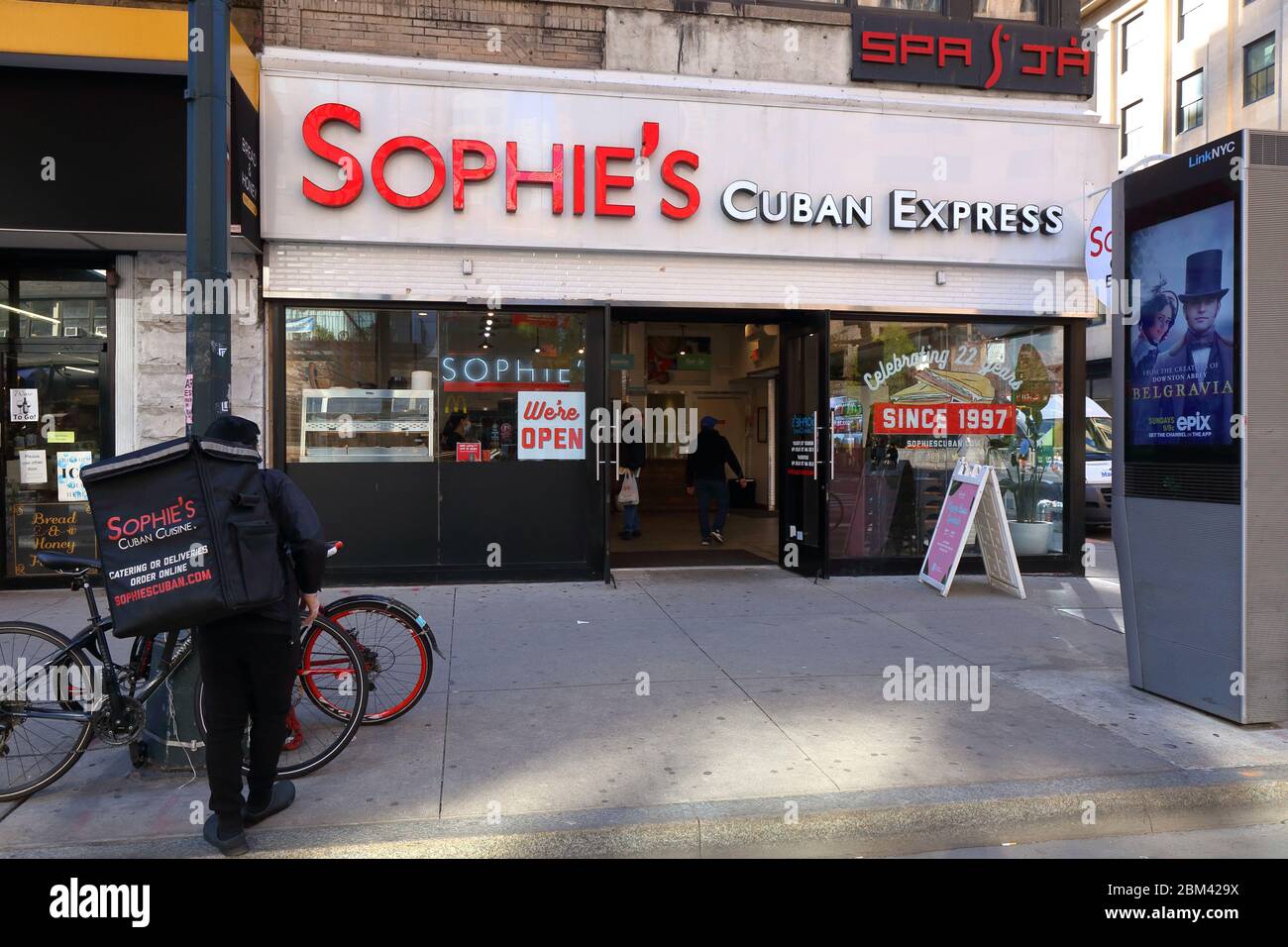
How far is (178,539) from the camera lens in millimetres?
3559

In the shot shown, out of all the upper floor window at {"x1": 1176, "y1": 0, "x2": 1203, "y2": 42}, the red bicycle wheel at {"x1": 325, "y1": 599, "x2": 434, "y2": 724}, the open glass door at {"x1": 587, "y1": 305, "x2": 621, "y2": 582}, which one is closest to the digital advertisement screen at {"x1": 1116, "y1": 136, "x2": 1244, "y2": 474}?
the red bicycle wheel at {"x1": 325, "y1": 599, "x2": 434, "y2": 724}

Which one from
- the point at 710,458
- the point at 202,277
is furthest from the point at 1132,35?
the point at 202,277

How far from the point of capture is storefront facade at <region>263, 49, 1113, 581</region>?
8.56 metres

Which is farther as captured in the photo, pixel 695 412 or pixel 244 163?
pixel 695 412

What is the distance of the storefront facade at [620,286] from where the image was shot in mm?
8562

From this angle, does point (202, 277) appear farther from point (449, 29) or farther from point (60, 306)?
point (449, 29)

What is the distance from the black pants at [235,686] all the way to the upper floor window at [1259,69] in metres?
33.0

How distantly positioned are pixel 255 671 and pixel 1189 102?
35.9 meters

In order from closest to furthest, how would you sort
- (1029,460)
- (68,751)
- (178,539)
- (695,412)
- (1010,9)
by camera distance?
(178,539), (68,751), (1010,9), (1029,460), (695,412)

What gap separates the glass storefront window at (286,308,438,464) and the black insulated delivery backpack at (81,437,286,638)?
5.29 m

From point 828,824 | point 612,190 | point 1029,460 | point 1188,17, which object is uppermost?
point 1188,17

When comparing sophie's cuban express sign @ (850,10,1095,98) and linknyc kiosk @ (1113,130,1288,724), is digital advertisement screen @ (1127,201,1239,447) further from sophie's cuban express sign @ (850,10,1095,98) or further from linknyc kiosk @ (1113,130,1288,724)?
sophie's cuban express sign @ (850,10,1095,98)

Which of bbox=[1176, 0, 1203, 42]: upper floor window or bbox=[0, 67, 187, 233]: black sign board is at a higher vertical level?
bbox=[1176, 0, 1203, 42]: upper floor window

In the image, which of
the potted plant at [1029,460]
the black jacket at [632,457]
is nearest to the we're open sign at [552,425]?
the black jacket at [632,457]
